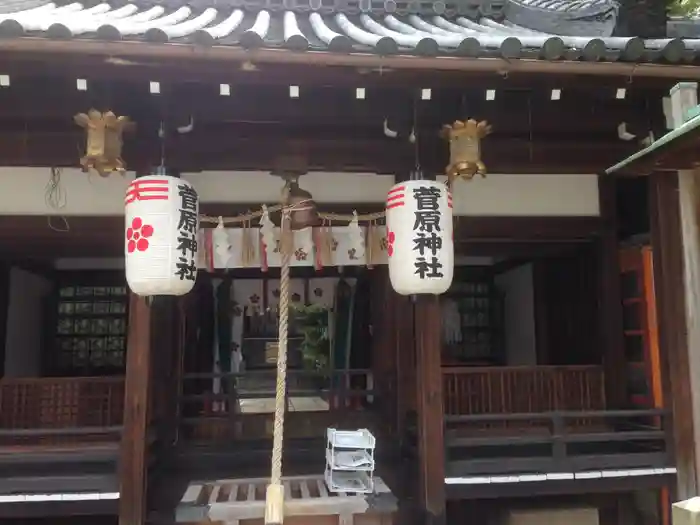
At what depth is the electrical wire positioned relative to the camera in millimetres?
5280

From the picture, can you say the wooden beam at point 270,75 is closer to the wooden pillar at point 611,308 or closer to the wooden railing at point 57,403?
the wooden pillar at point 611,308

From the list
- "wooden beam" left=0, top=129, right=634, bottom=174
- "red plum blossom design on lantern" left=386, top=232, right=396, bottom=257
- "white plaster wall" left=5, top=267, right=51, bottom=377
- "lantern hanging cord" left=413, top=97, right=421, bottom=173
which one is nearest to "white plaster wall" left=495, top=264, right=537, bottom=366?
"wooden beam" left=0, top=129, right=634, bottom=174

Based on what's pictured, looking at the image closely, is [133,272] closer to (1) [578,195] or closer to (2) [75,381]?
(2) [75,381]

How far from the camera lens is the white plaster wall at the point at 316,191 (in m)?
5.30

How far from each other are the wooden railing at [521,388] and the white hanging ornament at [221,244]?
2.57 m

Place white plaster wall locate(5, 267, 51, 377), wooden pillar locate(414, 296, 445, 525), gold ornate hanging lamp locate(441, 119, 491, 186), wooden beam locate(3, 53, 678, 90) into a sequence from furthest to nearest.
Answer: white plaster wall locate(5, 267, 51, 377)
wooden pillar locate(414, 296, 445, 525)
gold ornate hanging lamp locate(441, 119, 491, 186)
wooden beam locate(3, 53, 678, 90)

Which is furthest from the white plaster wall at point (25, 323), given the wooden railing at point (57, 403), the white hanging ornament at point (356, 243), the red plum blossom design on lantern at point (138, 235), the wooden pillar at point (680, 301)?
the wooden pillar at point (680, 301)

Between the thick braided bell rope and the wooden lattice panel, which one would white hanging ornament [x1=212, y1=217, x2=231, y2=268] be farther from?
the wooden lattice panel

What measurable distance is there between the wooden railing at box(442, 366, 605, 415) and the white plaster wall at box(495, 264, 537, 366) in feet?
6.78

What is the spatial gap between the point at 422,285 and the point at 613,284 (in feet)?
8.49

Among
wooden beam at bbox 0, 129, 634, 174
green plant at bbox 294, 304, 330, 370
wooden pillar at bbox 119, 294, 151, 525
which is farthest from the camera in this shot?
green plant at bbox 294, 304, 330, 370

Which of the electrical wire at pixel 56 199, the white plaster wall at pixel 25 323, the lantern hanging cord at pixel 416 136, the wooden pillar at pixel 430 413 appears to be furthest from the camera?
the white plaster wall at pixel 25 323

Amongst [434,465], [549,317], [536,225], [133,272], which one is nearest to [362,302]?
[549,317]

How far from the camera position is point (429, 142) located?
525 cm
